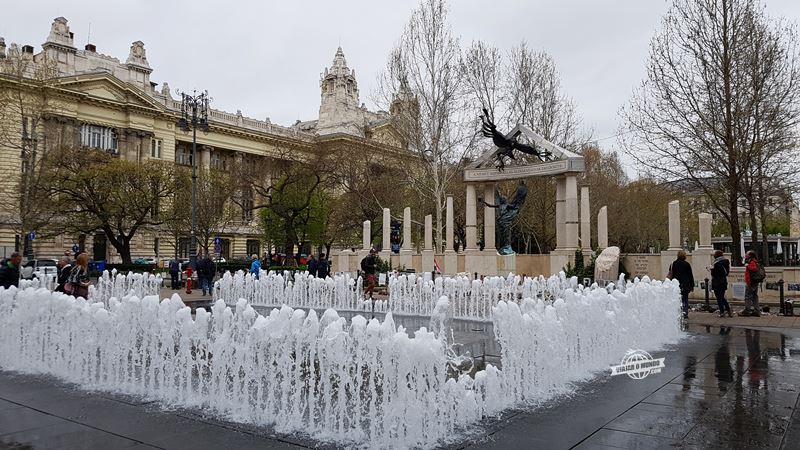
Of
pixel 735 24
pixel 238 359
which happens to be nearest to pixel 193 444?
pixel 238 359

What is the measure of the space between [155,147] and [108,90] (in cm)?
711

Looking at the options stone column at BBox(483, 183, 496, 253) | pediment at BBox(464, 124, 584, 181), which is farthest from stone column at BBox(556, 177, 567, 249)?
stone column at BBox(483, 183, 496, 253)

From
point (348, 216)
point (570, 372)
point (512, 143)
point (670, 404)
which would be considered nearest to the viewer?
point (670, 404)

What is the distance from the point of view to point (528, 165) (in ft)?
85.1

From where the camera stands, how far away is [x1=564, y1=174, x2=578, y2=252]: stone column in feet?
80.3

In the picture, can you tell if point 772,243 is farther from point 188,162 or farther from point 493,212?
point 188,162

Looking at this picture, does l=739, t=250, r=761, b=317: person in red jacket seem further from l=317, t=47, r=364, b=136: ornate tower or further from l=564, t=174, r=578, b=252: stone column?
l=317, t=47, r=364, b=136: ornate tower

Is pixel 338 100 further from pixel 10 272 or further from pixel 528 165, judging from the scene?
pixel 10 272

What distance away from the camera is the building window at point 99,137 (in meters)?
52.6

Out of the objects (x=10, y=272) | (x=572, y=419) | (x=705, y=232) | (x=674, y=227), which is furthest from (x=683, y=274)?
(x=10, y=272)

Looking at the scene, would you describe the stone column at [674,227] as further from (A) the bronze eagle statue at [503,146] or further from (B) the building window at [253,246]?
(B) the building window at [253,246]

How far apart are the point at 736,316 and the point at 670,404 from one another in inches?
422

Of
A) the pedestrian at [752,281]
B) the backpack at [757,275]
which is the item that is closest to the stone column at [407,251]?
the pedestrian at [752,281]

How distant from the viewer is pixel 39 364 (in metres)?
8.41
